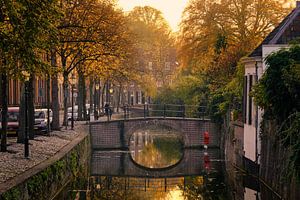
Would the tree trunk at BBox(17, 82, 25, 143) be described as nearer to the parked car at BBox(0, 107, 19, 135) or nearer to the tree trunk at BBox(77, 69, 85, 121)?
the parked car at BBox(0, 107, 19, 135)

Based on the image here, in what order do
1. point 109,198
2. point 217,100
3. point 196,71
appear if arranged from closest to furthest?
point 109,198 < point 217,100 < point 196,71

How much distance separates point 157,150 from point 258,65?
17770 millimetres

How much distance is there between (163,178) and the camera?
30.3 metres

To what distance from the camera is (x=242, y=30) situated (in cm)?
4322

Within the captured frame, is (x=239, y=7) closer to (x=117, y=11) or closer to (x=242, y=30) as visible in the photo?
(x=242, y=30)

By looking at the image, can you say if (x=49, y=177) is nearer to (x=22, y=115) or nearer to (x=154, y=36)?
(x=22, y=115)

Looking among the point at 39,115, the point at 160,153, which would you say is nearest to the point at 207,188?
the point at 39,115

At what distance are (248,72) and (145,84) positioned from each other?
25.3 metres

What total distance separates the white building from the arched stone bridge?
15.1 meters

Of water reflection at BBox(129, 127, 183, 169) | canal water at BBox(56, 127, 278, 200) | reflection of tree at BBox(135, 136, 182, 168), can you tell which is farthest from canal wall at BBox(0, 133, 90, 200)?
water reflection at BBox(129, 127, 183, 169)

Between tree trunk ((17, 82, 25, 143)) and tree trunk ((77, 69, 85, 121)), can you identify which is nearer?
tree trunk ((17, 82, 25, 143))

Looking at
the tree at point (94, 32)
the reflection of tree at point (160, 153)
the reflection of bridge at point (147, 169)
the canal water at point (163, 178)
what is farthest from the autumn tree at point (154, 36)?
the tree at point (94, 32)

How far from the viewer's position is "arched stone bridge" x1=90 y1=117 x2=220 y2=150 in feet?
142

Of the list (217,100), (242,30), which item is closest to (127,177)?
(217,100)
